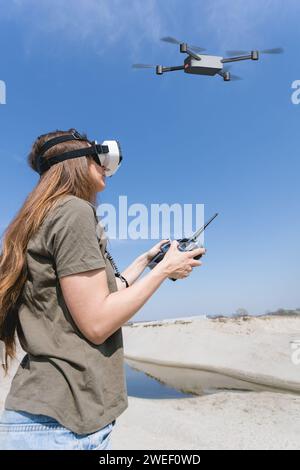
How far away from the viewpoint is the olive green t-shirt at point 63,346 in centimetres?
164

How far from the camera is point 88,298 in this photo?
1667 mm

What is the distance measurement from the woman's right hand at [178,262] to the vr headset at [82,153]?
1.86 ft

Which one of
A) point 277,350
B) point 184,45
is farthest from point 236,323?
point 184,45

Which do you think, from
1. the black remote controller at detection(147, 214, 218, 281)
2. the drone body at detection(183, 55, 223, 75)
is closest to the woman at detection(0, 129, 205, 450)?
the black remote controller at detection(147, 214, 218, 281)

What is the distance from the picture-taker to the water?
60.4 ft

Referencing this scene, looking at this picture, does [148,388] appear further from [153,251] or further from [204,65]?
[153,251]

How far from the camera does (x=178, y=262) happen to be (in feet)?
6.53

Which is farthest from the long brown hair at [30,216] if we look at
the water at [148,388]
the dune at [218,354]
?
→ the dune at [218,354]

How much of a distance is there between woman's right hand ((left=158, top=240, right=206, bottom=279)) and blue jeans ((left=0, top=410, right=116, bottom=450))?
77 cm

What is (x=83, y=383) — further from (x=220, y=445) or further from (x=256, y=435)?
(x=256, y=435)

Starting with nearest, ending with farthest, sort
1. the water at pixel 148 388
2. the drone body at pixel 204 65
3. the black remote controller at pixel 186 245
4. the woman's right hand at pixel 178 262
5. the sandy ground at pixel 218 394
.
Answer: the woman's right hand at pixel 178 262, the black remote controller at pixel 186 245, the sandy ground at pixel 218 394, the water at pixel 148 388, the drone body at pixel 204 65

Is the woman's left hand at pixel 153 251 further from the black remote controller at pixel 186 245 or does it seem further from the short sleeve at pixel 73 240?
the short sleeve at pixel 73 240

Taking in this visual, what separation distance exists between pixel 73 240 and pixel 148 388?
20652mm

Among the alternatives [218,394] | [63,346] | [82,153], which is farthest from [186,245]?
[218,394]
